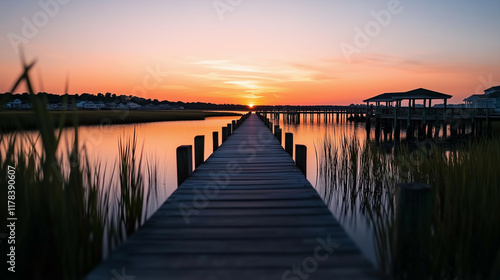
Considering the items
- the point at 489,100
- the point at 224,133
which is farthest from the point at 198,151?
the point at 489,100

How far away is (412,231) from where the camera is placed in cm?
235

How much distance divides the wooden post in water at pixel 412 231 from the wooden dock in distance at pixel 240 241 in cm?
27

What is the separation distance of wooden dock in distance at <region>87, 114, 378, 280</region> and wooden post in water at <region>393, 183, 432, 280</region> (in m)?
0.27

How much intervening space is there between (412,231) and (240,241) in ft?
5.23

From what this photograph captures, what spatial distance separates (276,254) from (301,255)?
0.76 ft

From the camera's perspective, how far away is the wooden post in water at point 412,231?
2.30 m

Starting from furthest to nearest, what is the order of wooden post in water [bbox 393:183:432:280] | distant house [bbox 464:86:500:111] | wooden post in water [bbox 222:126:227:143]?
distant house [bbox 464:86:500:111]
wooden post in water [bbox 222:126:227:143]
wooden post in water [bbox 393:183:432:280]

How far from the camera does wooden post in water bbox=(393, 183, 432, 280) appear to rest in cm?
230

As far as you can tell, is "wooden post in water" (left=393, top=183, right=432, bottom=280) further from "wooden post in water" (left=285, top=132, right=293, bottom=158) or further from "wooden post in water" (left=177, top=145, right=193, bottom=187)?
"wooden post in water" (left=285, top=132, right=293, bottom=158)

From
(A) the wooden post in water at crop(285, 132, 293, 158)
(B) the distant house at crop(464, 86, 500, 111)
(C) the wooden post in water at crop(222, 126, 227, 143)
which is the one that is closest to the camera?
(A) the wooden post in water at crop(285, 132, 293, 158)

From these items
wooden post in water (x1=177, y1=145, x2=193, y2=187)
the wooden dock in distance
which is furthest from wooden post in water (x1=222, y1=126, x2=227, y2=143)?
the wooden dock in distance

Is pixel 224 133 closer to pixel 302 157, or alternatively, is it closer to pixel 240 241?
pixel 302 157

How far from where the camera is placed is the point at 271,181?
5773 mm

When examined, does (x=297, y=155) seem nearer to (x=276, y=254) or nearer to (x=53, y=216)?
(x=276, y=254)
